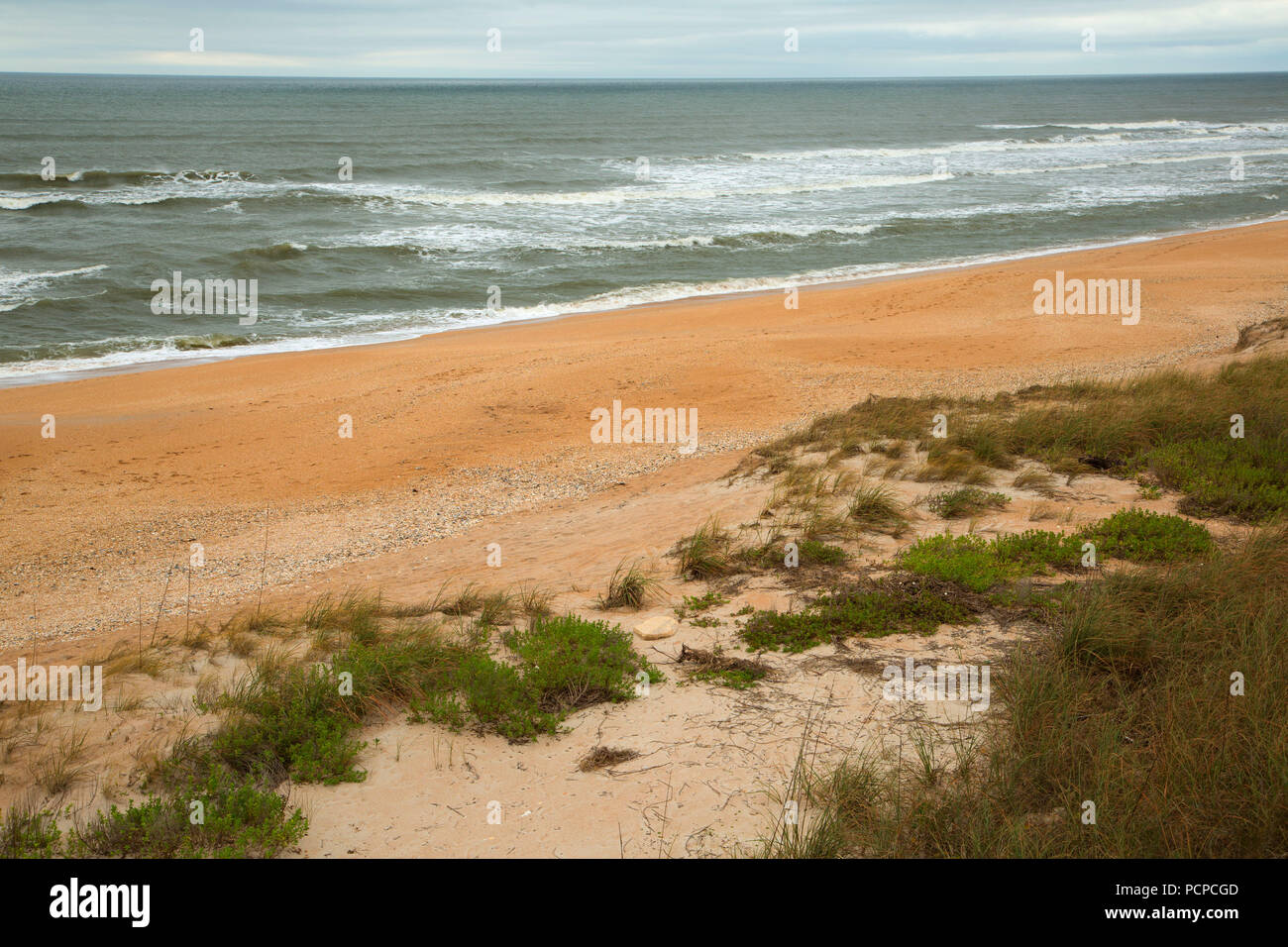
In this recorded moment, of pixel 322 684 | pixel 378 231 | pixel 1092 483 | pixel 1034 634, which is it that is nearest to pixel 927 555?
pixel 1034 634

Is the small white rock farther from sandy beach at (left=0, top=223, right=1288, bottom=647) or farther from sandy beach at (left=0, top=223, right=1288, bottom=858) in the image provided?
sandy beach at (left=0, top=223, right=1288, bottom=647)

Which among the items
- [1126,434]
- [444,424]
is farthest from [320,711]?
[444,424]

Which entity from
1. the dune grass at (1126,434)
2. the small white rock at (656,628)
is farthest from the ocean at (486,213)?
the small white rock at (656,628)

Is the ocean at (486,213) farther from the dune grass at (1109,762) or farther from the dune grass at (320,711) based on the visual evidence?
the dune grass at (1109,762)

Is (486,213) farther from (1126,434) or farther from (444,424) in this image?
(1126,434)

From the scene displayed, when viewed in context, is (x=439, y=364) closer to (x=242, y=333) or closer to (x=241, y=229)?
(x=242, y=333)

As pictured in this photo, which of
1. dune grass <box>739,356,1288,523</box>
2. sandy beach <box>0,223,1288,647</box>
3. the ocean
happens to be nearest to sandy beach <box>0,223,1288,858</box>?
sandy beach <box>0,223,1288,647</box>
